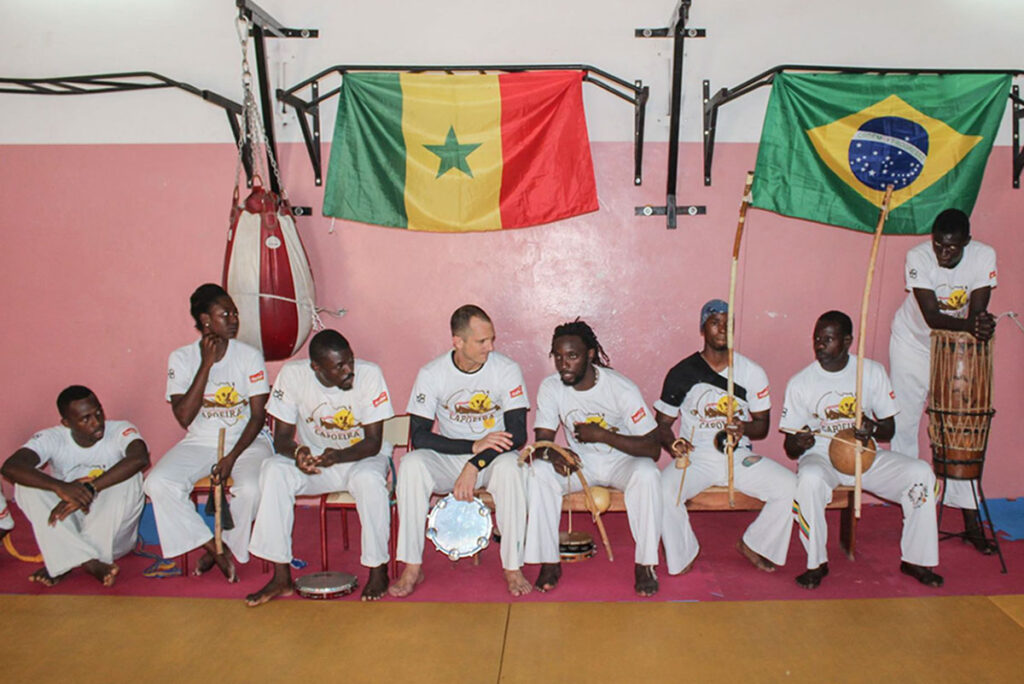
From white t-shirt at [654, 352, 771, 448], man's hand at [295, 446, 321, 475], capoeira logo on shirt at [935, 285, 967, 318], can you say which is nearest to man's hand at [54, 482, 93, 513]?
man's hand at [295, 446, 321, 475]

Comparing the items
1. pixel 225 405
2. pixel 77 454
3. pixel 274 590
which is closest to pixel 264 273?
pixel 225 405

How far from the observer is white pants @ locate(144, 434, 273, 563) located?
4547mm

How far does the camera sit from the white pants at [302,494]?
14.3 ft

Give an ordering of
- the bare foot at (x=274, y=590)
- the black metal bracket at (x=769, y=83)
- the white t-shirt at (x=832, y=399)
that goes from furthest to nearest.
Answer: the black metal bracket at (x=769, y=83)
the white t-shirt at (x=832, y=399)
the bare foot at (x=274, y=590)

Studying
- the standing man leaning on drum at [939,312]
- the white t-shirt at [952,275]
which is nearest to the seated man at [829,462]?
the standing man leaning on drum at [939,312]

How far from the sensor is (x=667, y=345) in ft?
18.7

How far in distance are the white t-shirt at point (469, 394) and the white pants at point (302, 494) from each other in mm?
499

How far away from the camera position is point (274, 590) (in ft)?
14.0

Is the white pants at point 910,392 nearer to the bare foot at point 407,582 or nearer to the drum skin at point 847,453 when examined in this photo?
the drum skin at point 847,453

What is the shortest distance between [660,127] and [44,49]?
171 inches

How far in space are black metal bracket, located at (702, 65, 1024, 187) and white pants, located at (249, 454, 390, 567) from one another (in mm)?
3066

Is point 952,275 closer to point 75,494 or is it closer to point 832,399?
point 832,399

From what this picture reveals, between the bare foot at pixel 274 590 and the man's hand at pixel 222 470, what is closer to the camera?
the bare foot at pixel 274 590

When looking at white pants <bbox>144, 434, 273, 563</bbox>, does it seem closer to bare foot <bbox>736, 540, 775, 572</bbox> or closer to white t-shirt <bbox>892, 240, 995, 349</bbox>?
bare foot <bbox>736, 540, 775, 572</bbox>
